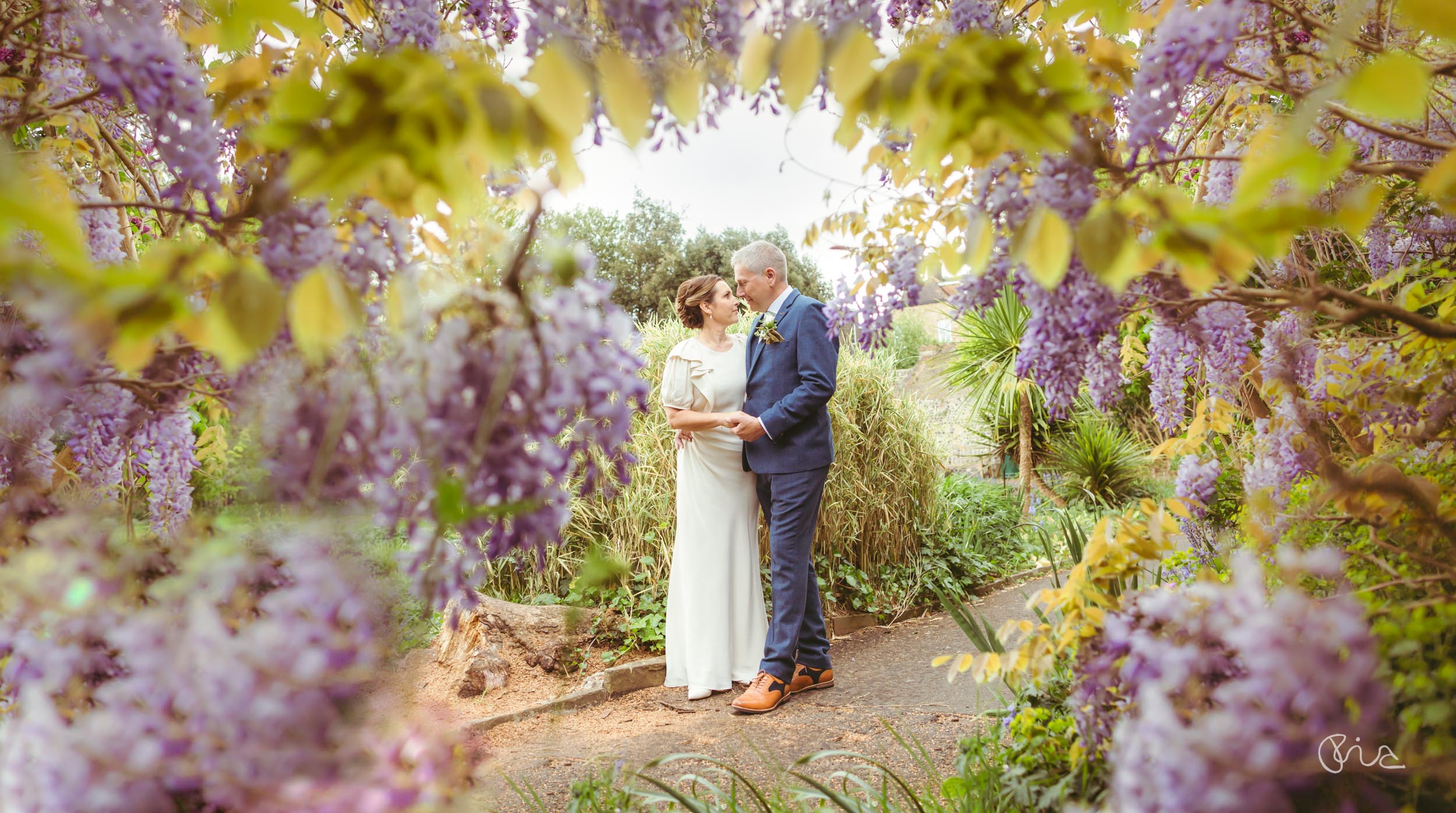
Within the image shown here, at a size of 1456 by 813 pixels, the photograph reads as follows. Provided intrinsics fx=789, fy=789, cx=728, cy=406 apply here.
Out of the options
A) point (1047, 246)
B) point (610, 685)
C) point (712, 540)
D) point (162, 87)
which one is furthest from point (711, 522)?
point (1047, 246)

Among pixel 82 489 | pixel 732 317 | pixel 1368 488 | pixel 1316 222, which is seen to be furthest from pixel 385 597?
pixel 732 317

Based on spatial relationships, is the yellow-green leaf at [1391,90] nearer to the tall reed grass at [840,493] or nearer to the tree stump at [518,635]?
the tree stump at [518,635]

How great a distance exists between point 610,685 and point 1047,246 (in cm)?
355

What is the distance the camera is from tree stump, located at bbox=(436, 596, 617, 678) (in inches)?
155

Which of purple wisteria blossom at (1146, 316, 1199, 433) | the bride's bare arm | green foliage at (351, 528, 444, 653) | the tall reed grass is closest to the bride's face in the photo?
the bride's bare arm

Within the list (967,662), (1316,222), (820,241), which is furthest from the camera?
(820,241)

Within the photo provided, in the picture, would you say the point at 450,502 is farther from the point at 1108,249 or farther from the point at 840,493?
the point at 840,493

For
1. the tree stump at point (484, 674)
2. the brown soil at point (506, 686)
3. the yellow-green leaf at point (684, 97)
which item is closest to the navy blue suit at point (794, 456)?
the brown soil at point (506, 686)

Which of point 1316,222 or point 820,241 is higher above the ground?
point 820,241

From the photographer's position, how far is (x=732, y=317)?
4.01 m

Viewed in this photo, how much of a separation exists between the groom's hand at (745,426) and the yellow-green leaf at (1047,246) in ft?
8.78

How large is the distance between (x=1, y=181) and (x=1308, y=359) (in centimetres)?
259

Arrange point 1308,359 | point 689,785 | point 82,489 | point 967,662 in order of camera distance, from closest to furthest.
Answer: point 967,662
point 82,489
point 1308,359
point 689,785

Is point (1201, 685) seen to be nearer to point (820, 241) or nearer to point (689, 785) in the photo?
point (820, 241)
